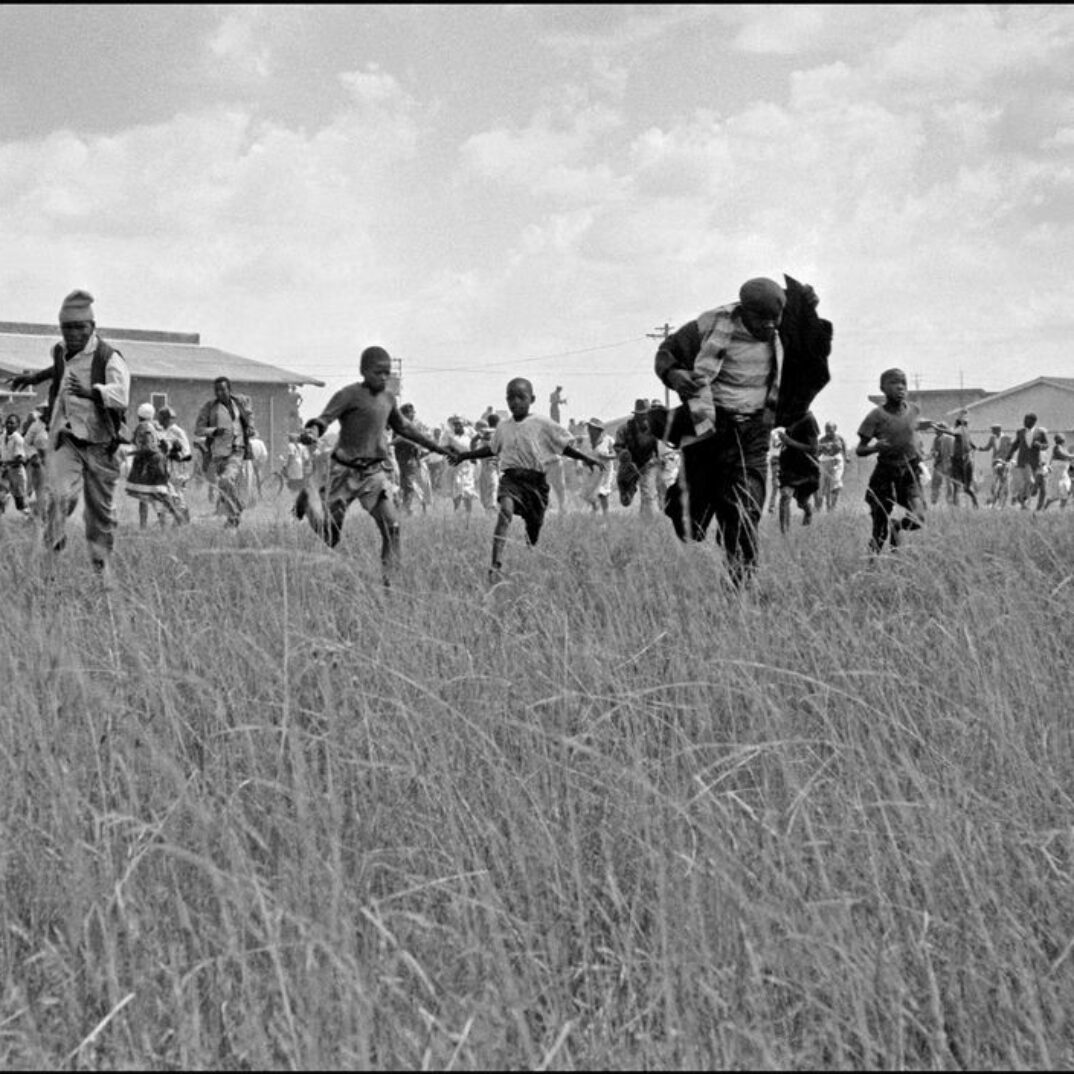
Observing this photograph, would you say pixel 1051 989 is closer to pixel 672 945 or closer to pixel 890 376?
pixel 672 945

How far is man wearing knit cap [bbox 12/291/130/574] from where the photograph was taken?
28.3 ft

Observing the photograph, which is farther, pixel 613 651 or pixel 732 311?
pixel 732 311

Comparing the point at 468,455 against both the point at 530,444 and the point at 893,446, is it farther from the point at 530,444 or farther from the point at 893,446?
the point at 893,446

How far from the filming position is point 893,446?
11344 mm

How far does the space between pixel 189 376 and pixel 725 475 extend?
4664 centimetres

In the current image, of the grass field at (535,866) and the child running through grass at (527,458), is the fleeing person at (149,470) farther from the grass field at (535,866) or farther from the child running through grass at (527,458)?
the grass field at (535,866)

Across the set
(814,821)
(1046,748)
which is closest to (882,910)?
(814,821)

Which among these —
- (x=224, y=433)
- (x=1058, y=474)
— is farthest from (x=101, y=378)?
(x=1058, y=474)

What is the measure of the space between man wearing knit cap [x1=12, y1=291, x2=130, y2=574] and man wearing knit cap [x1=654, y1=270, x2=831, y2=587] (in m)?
2.99

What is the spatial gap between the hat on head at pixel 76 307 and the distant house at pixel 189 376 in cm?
4270

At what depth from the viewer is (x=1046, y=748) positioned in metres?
4.00

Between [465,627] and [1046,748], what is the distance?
244cm

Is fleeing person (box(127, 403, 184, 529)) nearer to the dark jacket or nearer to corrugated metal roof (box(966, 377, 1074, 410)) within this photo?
the dark jacket

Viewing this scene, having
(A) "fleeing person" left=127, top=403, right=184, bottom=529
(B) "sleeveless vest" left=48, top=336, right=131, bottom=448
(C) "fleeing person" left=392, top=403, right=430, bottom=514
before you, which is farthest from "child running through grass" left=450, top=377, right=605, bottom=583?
(C) "fleeing person" left=392, top=403, right=430, bottom=514
